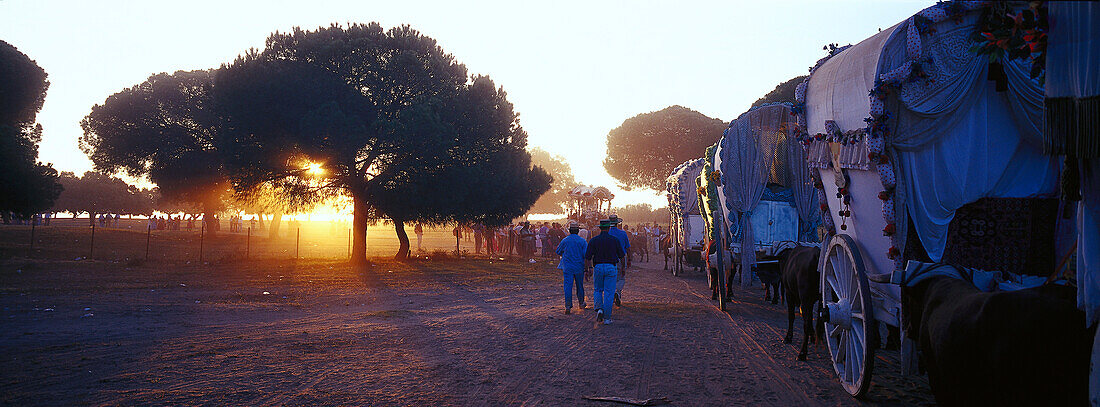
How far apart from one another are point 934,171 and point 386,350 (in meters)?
6.54

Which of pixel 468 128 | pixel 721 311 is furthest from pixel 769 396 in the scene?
pixel 468 128

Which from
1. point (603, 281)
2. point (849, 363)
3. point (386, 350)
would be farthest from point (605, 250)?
point (849, 363)

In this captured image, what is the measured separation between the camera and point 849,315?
5789 millimetres

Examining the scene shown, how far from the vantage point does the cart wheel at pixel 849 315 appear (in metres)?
5.26

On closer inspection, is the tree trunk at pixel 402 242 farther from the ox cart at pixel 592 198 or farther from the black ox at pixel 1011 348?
the black ox at pixel 1011 348

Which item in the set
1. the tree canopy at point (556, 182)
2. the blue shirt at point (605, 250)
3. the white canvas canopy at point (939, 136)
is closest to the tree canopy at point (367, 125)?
the blue shirt at point (605, 250)

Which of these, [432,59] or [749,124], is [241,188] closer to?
[432,59]

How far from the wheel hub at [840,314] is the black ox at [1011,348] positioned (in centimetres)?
182

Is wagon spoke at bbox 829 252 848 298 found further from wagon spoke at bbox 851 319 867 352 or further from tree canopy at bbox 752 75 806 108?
tree canopy at bbox 752 75 806 108

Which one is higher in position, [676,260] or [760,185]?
[760,185]

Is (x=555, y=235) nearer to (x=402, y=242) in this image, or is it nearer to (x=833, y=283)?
(x=402, y=242)

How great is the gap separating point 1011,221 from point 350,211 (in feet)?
85.0

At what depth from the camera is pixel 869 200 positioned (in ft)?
18.4

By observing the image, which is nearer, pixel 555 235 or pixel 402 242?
pixel 402 242
